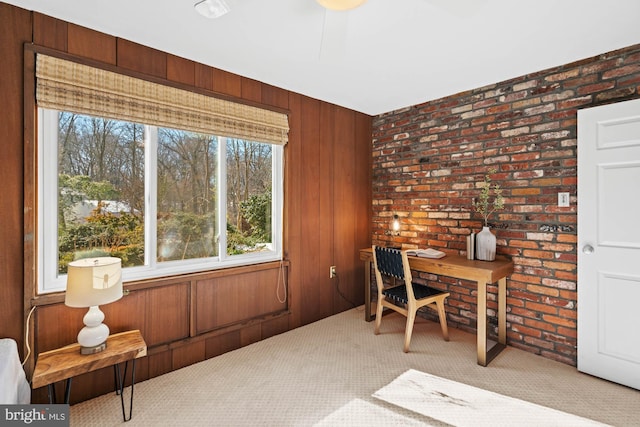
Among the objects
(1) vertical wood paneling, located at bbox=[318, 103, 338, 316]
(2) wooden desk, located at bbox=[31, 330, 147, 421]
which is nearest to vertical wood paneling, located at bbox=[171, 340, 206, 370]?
(2) wooden desk, located at bbox=[31, 330, 147, 421]

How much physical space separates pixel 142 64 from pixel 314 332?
8.91 ft

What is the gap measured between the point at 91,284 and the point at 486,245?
2.96 meters

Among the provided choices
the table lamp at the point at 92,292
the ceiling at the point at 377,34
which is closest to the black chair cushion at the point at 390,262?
the ceiling at the point at 377,34

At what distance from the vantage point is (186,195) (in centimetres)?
259

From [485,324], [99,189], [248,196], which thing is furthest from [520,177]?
[99,189]

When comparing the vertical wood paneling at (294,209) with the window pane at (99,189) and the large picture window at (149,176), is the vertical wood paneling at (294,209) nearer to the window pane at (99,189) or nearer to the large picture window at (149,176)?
the large picture window at (149,176)

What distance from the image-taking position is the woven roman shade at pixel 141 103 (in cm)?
195

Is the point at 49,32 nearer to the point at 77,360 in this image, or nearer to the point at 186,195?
the point at 186,195

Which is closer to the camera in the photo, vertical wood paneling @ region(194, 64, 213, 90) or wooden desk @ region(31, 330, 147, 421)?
wooden desk @ region(31, 330, 147, 421)

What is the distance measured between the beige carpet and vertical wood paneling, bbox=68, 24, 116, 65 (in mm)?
2262

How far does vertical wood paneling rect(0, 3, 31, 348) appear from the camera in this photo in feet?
5.99

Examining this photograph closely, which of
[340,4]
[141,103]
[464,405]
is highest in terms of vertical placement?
[340,4]

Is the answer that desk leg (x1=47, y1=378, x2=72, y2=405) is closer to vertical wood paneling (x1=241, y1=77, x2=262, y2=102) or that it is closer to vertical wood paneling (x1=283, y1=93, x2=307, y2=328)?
vertical wood paneling (x1=283, y1=93, x2=307, y2=328)

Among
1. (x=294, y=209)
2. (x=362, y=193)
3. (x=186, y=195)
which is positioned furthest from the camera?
(x=362, y=193)
